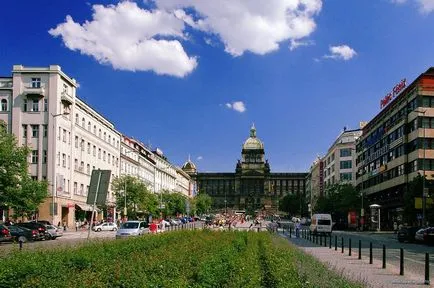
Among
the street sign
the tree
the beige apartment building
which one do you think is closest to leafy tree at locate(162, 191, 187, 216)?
the beige apartment building

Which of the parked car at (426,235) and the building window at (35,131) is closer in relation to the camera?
the parked car at (426,235)

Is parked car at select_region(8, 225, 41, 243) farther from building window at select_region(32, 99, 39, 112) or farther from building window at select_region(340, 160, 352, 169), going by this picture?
building window at select_region(340, 160, 352, 169)

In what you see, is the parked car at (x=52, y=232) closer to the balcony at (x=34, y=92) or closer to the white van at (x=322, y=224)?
the balcony at (x=34, y=92)

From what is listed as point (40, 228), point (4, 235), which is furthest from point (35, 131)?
point (4, 235)

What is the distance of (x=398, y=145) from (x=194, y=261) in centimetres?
7757

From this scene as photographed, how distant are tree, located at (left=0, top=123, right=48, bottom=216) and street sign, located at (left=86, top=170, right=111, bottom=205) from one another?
1262 inches

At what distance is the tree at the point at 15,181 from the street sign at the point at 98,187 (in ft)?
105

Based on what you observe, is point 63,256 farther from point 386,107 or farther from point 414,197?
point 386,107

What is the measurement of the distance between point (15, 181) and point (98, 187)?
3480 cm

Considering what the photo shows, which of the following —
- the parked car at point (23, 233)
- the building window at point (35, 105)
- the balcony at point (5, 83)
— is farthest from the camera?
the balcony at point (5, 83)

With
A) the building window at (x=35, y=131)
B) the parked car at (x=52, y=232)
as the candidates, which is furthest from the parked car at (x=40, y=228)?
the building window at (x=35, y=131)

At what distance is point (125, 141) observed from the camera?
123 m

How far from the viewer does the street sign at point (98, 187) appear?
2698 centimetres

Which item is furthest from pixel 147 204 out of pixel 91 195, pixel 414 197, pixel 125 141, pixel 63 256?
pixel 63 256
